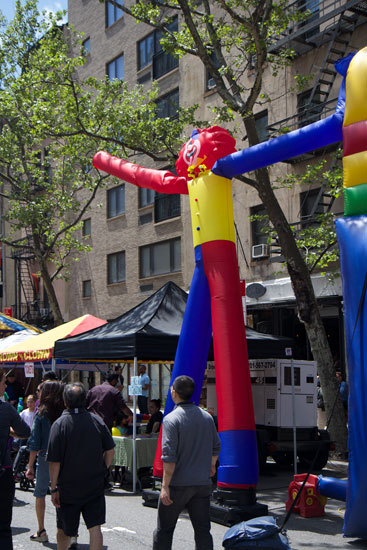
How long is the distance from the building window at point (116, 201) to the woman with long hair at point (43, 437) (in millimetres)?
22182

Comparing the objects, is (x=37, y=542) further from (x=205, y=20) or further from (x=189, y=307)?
(x=205, y=20)

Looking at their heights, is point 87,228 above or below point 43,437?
above

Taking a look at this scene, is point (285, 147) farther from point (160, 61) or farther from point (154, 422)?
point (160, 61)

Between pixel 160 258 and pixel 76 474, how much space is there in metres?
21.6

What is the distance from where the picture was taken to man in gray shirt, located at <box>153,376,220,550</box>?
17.7ft

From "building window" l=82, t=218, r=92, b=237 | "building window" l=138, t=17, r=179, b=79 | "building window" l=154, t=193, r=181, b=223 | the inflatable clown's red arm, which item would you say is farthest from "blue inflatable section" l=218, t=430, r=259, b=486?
"building window" l=82, t=218, r=92, b=237

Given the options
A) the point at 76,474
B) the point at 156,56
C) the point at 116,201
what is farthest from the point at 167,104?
the point at 76,474

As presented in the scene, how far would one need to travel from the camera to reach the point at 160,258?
88.9 feet

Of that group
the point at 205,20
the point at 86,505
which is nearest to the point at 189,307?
the point at 86,505

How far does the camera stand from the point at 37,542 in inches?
289

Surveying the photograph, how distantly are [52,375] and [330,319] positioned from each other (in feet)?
41.1

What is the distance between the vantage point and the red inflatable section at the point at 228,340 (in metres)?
8.39

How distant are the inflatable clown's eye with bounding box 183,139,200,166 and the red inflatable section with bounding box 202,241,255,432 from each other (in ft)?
4.29

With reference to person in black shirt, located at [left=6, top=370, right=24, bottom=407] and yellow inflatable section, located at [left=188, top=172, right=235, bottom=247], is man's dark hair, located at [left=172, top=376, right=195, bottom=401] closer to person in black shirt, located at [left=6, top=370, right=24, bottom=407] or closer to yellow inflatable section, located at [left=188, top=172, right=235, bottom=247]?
yellow inflatable section, located at [left=188, top=172, right=235, bottom=247]
